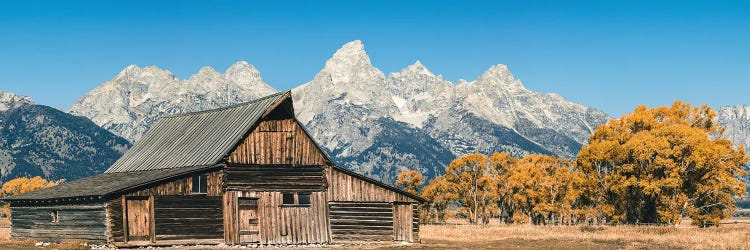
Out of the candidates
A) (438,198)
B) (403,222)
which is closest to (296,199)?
(403,222)

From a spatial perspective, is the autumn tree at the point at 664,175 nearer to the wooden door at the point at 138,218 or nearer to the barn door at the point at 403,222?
the barn door at the point at 403,222

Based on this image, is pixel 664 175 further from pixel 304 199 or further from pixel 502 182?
pixel 304 199

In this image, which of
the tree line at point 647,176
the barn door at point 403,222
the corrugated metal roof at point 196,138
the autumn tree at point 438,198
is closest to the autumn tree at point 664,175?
the tree line at point 647,176

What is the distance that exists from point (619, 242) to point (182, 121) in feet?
97.3

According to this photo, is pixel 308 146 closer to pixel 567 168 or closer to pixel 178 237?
pixel 178 237

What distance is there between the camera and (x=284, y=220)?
1991 inches

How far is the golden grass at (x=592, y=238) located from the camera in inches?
1913

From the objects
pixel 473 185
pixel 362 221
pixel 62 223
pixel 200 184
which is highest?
pixel 200 184

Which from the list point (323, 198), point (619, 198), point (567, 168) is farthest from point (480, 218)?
point (323, 198)

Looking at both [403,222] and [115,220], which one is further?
[403,222]

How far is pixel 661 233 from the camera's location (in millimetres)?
58406

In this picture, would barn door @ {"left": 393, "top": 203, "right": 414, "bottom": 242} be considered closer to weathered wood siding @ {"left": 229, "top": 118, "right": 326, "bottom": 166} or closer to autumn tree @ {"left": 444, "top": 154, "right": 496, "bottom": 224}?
weathered wood siding @ {"left": 229, "top": 118, "right": 326, "bottom": 166}

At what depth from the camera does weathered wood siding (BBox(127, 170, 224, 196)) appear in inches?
1822

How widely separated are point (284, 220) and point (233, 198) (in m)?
3.39
